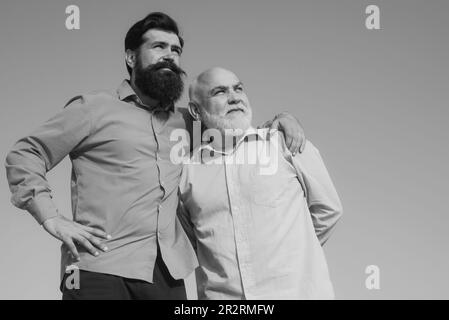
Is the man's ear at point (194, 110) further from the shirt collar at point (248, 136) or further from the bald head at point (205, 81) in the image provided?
the shirt collar at point (248, 136)

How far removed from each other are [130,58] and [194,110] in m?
0.54

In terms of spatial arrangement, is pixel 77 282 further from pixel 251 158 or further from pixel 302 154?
pixel 302 154

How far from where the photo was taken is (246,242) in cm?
278

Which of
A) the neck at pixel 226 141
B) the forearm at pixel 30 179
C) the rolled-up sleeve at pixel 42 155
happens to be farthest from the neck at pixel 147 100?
the forearm at pixel 30 179

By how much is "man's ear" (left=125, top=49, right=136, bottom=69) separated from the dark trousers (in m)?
1.25

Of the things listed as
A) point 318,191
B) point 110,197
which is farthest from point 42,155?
point 318,191

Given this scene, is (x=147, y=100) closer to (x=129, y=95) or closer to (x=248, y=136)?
(x=129, y=95)

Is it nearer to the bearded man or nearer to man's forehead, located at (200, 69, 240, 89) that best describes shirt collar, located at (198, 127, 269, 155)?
the bearded man

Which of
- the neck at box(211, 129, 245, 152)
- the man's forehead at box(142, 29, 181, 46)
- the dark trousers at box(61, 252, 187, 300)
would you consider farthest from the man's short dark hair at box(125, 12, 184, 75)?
the dark trousers at box(61, 252, 187, 300)

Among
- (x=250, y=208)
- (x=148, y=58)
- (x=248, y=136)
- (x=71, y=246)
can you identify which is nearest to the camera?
(x=71, y=246)

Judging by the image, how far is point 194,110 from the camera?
132 inches

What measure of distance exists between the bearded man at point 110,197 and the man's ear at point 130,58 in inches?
15.1

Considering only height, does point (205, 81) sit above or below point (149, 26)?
below
